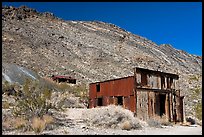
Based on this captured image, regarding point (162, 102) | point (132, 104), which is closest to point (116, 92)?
point (132, 104)

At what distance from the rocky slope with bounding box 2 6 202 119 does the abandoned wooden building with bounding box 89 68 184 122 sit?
650 cm

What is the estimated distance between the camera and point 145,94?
2203cm

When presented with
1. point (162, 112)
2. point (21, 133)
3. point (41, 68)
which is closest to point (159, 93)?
point (162, 112)

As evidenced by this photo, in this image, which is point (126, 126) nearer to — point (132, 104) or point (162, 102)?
point (132, 104)

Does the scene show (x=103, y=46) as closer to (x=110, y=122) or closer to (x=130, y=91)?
(x=130, y=91)

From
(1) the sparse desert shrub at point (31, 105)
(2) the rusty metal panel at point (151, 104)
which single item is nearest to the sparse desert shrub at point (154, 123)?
(2) the rusty metal panel at point (151, 104)

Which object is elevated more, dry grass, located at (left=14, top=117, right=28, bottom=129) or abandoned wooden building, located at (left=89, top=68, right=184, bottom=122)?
abandoned wooden building, located at (left=89, top=68, right=184, bottom=122)

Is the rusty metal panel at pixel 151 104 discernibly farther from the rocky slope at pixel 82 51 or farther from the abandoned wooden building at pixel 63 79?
the abandoned wooden building at pixel 63 79

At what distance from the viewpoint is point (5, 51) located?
47.3 meters

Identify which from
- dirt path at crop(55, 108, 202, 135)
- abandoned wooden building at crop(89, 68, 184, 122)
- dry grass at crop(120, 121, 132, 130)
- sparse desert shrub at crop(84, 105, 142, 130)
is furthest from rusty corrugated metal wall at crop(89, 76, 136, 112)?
dry grass at crop(120, 121, 132, 130)

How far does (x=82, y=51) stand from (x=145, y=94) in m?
34.0

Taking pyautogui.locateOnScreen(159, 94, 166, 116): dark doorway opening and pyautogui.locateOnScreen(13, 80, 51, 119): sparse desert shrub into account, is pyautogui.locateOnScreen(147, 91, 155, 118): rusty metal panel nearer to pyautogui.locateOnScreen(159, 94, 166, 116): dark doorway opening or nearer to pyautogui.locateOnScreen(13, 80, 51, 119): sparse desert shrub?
pyautogui.locateOnScreen(159, 94, 166, 116): dark doorway opening

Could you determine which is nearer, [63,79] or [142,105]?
[142,105]

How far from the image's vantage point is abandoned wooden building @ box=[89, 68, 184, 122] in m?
21.7
